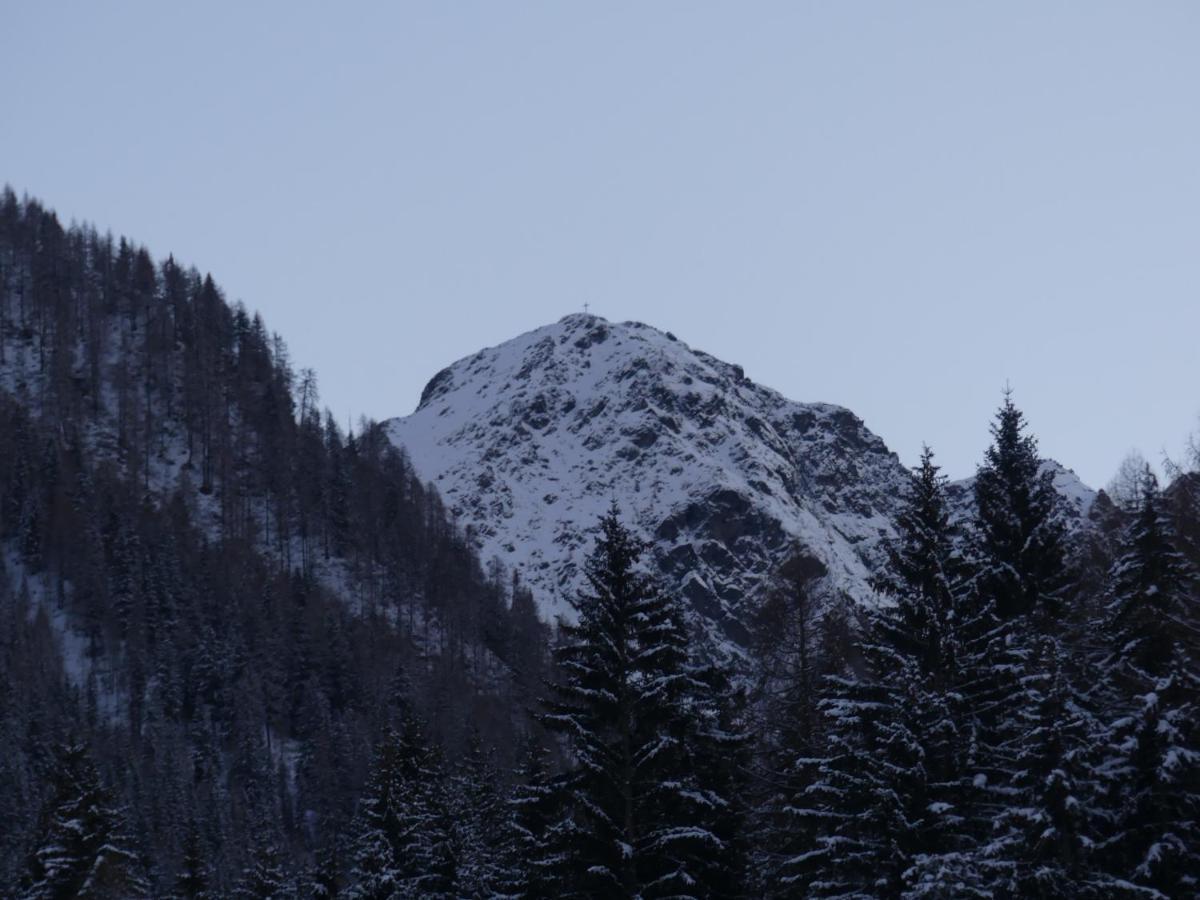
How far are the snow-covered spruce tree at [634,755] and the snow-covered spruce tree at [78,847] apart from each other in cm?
2196

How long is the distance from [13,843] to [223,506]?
7191 cm

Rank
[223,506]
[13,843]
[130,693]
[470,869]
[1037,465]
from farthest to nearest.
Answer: [223,506] < [130,693] < [13,843] < [470,869] < [1037,465]

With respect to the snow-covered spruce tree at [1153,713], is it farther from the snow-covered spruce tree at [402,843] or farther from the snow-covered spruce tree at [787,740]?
the snow-covered spruce tree at [402,843]

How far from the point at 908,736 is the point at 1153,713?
14.5 ft

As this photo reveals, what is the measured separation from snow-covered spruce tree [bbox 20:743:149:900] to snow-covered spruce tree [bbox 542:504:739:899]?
72.0ft

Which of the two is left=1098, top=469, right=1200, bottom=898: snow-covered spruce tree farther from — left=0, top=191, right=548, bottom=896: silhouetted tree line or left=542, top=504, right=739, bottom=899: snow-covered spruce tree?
left=0, top=191, right=548, bottom=896: silhouetted tree line

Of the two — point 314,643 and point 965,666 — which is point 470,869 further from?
point 314,643

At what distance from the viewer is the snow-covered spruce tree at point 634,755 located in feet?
95.8


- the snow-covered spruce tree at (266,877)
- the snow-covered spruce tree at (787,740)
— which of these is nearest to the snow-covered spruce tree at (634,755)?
the snow-covered spruce tree at (787,740)

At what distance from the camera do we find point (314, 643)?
123688 mm

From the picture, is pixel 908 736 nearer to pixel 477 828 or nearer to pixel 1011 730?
pixel 1011 730

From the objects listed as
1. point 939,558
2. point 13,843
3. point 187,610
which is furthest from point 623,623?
point 187,610

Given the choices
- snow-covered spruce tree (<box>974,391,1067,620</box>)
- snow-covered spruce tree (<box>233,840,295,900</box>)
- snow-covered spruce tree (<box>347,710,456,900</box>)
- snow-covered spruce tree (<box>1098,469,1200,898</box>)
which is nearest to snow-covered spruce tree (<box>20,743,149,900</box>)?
snow-covered spruce tree (<box>233,840,295,900</box>)

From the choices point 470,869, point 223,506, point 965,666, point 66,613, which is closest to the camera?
point 965,666
